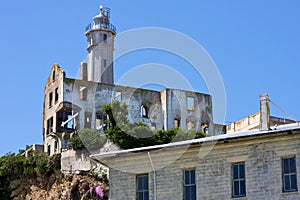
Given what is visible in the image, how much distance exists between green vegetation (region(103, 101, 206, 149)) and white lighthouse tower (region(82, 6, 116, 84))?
67.3 ft

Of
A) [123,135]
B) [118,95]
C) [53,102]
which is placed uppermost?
[118,95]

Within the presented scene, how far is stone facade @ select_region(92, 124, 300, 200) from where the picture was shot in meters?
32.3

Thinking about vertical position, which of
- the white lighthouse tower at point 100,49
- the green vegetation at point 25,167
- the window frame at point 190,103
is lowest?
the green vegetation at point 25,167

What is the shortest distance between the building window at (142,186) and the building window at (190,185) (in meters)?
2.04

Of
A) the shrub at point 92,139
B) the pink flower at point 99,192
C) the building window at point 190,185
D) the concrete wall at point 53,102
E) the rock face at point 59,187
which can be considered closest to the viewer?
the building window at point 190,185

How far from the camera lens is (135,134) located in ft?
179

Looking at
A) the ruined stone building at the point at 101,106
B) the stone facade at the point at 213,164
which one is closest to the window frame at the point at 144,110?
the ruined stone building at the point at 101,106

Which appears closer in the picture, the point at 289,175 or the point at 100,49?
the point at 289,175

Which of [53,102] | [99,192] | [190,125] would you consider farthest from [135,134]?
[53,102]

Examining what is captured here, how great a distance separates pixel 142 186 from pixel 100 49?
145ft

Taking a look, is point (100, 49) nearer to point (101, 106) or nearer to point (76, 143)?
point (101, 106)

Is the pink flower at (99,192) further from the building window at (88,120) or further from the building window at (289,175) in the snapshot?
the building window at (289,175)

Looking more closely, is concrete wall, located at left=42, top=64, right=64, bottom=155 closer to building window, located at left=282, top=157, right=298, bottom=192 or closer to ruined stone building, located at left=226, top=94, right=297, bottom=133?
ruined stone building, located at left=226, top=94, right=297, bottom=133

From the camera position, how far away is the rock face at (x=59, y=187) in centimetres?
5372
